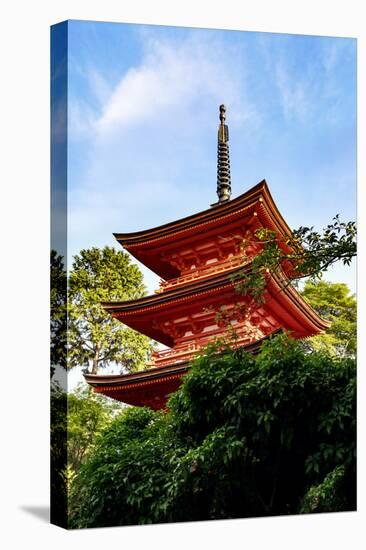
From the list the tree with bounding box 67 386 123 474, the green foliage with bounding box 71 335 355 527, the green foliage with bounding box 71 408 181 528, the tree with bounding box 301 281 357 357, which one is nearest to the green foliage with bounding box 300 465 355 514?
the green foliage with bounding box 71 335 355 527

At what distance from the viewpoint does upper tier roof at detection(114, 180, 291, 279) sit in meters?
8.17

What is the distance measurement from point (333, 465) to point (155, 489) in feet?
4.29

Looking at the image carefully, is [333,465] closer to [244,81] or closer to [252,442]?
[252,442]

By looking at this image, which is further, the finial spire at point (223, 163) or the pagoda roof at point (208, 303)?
the pagoda roof at point (208, 303)

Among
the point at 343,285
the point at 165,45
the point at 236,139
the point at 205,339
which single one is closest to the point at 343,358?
the point at 343,285

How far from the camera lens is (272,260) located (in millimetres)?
7988

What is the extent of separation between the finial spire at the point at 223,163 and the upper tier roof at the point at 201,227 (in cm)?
12

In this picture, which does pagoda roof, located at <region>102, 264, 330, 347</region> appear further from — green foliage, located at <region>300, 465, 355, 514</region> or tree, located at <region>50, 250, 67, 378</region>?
green foliage, located at <region>300, 465, 355, 514</region>

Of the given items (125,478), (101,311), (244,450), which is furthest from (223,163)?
(125,478)

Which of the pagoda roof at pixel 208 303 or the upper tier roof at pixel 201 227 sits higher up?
the upper tier roof at pixel 201 227

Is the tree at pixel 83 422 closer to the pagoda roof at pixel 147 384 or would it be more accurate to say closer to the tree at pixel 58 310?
the pagoda roof at pixel 147 384

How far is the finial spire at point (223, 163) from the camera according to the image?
793cm

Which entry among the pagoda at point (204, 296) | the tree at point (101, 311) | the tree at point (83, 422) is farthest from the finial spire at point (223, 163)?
the tree at point (83, 422)

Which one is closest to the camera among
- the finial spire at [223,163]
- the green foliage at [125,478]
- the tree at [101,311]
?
the tree at [101,311]
